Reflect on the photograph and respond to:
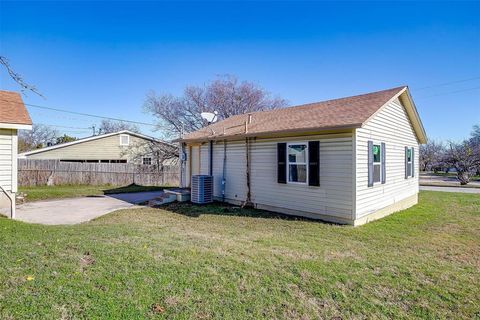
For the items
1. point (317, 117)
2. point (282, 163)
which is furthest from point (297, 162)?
point (317, 117)

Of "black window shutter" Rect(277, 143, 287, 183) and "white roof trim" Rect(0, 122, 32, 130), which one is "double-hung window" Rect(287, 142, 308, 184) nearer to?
"black window shutter" Rect(277, 143, 287, 183)

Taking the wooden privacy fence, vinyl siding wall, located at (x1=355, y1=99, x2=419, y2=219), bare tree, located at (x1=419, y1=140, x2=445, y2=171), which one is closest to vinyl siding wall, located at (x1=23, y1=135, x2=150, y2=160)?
the wooden privacy fence

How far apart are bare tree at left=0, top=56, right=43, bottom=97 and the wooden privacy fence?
15.8 metres

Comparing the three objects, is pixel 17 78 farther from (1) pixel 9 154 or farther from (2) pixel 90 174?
(2) pixel 90 174

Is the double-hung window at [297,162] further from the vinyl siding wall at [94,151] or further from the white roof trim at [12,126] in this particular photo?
the vinyl siding wall at [94,151]

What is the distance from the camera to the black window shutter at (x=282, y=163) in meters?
8.97

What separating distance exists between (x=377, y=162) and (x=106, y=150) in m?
20.3

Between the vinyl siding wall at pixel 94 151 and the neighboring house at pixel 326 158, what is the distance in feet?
42.6

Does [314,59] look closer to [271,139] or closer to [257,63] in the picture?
[257,63]

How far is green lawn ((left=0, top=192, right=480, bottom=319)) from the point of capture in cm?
305

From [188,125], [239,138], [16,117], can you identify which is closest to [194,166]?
[239,138]

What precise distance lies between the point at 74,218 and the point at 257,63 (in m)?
17.1

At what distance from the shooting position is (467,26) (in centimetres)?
1273

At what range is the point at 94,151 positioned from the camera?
71.1 ft
